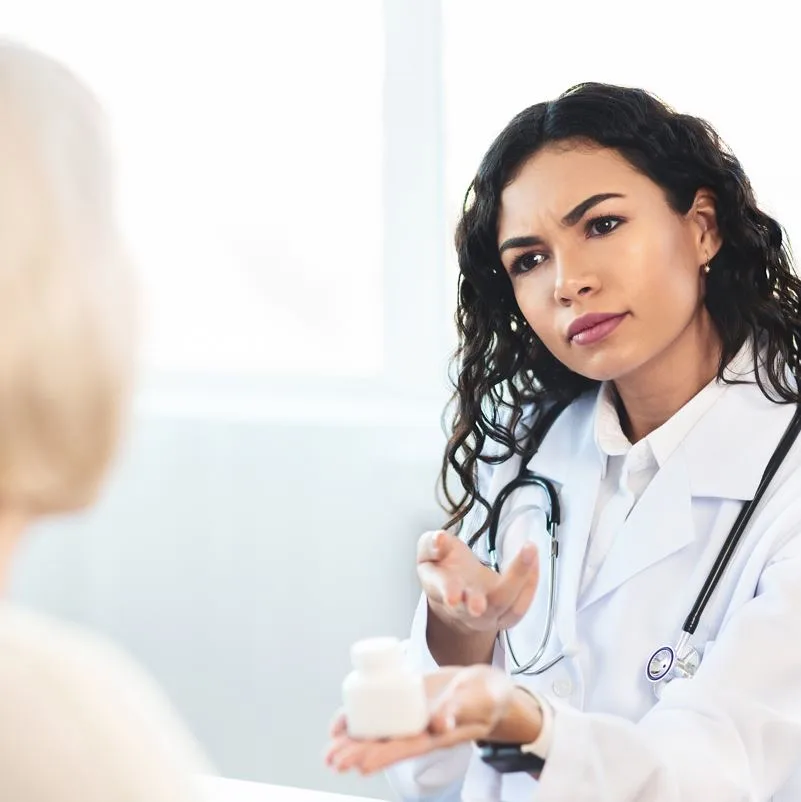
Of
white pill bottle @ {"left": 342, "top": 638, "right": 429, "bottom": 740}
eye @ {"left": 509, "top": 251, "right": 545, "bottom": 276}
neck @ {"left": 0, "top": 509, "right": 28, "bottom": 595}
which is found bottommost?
white pill bottle @ {"left": 342, "top": 638, "right": 429, "bottom": 740}

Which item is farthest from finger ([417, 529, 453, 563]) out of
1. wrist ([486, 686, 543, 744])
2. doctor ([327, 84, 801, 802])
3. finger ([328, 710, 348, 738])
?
finger ([328, 710, 348, 738])

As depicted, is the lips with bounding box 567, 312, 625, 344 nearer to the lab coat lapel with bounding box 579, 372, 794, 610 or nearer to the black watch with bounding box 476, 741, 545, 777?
the lab coat lapel with bounding box 579, 372, 794, 610

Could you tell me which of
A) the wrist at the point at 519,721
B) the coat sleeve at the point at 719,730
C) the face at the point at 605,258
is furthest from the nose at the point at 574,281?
the wrist at the point at 519,721

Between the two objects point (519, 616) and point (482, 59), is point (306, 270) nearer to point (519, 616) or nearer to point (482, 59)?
point (482, 59)

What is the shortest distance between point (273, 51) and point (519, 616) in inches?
67.0

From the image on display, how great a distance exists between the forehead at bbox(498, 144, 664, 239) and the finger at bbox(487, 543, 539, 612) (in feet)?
1.56

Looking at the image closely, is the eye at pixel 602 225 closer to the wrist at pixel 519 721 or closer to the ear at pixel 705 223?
the ear at pixel 705 223

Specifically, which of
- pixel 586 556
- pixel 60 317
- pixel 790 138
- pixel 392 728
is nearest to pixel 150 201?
pixel 790 138

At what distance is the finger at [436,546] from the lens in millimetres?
1249

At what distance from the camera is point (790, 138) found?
2041 mm

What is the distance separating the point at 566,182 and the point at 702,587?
0.49 meters

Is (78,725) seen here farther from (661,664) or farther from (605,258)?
(605,258)

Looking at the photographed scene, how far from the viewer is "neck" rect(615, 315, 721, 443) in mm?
1509

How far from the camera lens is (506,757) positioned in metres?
1.08
